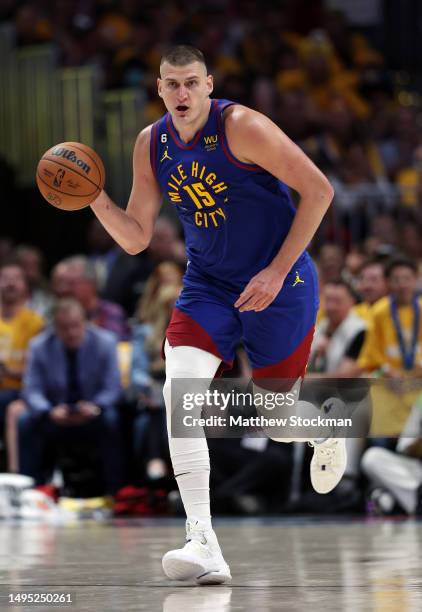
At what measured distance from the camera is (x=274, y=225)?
4910 millimetres

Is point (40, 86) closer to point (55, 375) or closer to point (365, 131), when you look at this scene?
point (365, 131)

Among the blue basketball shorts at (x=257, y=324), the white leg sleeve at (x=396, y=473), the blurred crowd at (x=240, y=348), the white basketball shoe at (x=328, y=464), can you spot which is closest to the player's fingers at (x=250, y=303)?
the blue basketball shorts at (x=257, y=324)

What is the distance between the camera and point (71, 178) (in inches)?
190

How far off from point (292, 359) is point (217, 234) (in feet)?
2.15

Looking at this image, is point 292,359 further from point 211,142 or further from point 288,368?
point 211,142

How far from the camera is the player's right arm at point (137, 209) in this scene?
4.97 metres

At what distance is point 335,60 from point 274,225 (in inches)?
398

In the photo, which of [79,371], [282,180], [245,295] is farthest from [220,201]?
[79,371]

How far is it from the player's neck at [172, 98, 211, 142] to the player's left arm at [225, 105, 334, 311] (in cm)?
13

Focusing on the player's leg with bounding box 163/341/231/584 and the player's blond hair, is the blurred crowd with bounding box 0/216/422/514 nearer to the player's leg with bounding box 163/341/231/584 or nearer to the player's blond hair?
the player's leg with bounding box 163/341/231/584

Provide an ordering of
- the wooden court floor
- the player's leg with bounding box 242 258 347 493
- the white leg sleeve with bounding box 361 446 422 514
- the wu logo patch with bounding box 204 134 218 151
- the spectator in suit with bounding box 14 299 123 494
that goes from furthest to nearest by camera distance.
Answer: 1. the spectator in suit with bounding box 14 299 123 494
2. the white leg sleeve with bounding box 361 446 422 514
3. the player's leg with bounding box 242 258 347 493
4. the wu logo patch with bounding box 204 134 218 151
5. the wooden court floor

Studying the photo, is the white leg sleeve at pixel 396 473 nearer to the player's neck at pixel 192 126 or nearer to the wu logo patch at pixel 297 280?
the wu logo patch at pixel 297 280

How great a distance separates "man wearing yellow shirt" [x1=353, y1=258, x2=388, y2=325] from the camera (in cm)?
903

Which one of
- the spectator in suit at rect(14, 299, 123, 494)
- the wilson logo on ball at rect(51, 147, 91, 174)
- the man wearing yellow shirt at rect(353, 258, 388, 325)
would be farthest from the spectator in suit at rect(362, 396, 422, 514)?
the wilson logo on ball at rect(51, 147, 91, 174)
